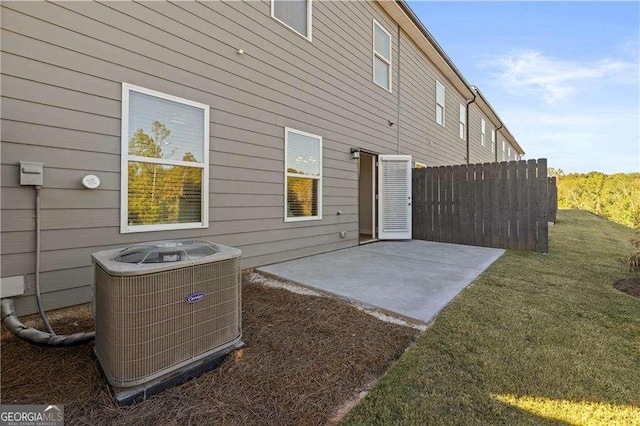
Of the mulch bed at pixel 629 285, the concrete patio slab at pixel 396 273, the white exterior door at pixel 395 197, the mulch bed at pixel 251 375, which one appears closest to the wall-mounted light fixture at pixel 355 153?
the white exterior door at pixel 395 197

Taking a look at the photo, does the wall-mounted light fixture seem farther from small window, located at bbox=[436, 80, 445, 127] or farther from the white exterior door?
small window, located at bbox=[436, 80, 445, 127]

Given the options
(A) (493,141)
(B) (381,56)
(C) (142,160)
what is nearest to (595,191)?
(A) (493,141)

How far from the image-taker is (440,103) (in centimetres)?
1032

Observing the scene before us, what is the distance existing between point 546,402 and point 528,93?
17.1m

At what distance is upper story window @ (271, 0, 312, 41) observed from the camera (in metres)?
4.79

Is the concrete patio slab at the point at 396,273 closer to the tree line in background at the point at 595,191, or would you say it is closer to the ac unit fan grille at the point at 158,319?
the ac unit fan grille at the point at 158,319

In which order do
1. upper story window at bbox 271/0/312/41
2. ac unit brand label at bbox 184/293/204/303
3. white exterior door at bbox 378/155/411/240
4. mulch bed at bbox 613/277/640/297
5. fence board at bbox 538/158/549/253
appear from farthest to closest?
white exterior door at bbox 378/155/411/240, fence board at bbox 538/158/549/253, upper story window at bbox 271/0/312/41, mulch bed at bbox 613/277/640/297, ac unit brand label at bbox 184/293/204/303

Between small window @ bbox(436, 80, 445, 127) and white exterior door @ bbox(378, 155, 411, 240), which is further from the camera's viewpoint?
small window @ bbox(436, 80, 445, 127)

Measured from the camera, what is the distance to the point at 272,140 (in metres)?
4.64

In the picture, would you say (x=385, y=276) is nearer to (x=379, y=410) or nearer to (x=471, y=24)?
(x=379, y=410)

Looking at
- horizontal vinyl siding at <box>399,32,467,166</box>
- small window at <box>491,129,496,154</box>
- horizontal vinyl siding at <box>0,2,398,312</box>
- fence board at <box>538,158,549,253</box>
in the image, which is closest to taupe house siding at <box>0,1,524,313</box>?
horizontal vinyl siding at <box>0,2,398,312</box>

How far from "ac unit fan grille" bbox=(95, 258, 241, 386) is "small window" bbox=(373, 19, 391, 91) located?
661cm

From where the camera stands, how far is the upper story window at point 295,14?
479 centimetres

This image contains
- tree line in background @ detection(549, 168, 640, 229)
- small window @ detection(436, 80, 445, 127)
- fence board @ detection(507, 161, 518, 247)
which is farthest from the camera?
tree line in background @ detection(549, 168, 640, 229)
